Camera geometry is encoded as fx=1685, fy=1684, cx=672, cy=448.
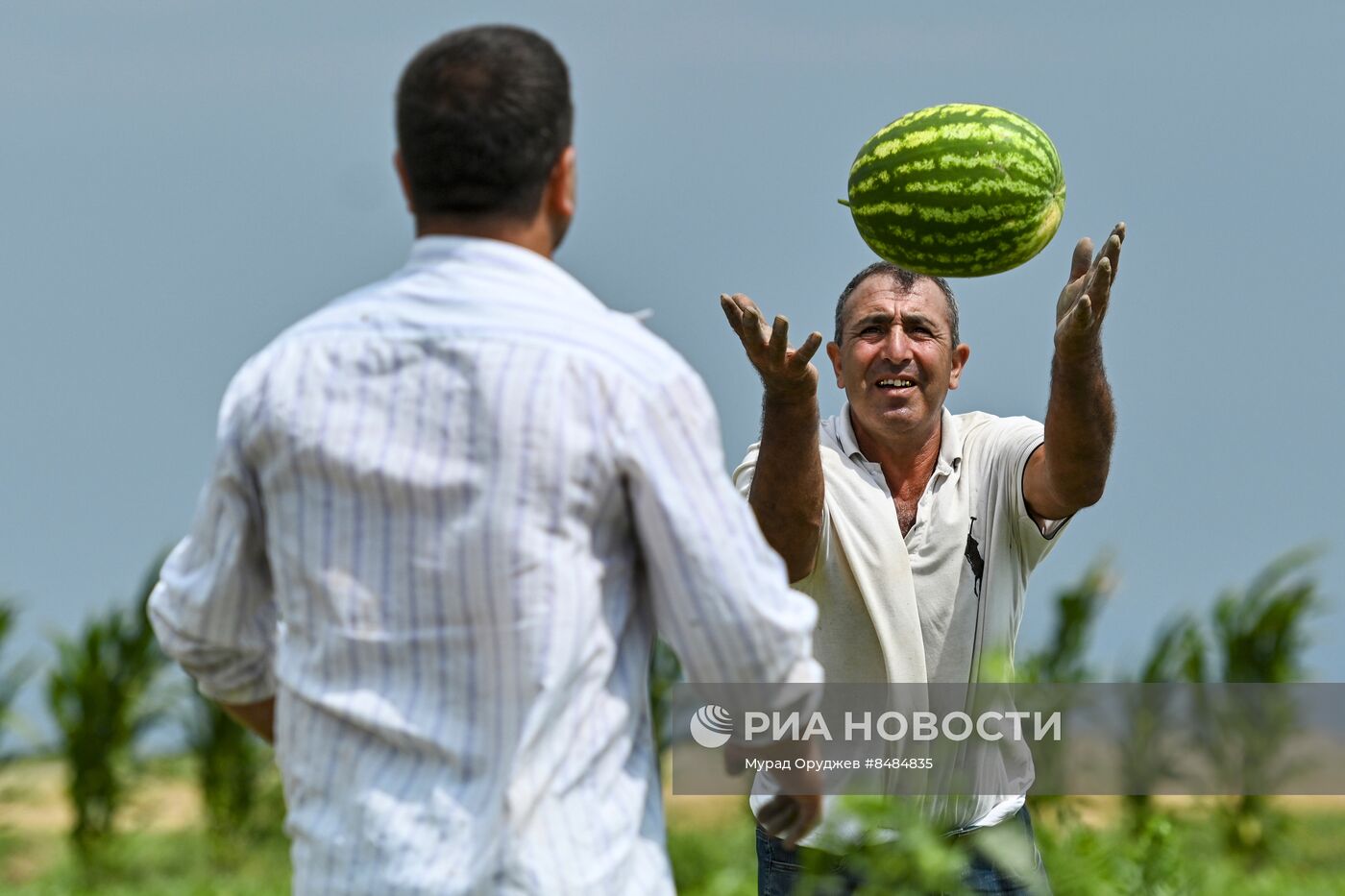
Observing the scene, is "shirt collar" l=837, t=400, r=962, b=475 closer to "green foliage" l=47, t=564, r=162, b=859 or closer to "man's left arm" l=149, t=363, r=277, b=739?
"man's left arm" l=149, t=363, r=277, b=739

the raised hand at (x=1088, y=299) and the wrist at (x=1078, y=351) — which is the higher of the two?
the raised hand at (x=1088, y=299)

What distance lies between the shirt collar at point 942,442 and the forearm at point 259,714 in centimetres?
234

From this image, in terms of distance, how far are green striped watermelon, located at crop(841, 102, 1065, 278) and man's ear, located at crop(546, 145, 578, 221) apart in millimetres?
1692

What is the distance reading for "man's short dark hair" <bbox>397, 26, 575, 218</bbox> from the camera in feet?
7.27

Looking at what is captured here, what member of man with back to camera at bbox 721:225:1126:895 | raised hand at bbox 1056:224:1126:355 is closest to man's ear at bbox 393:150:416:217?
man with back to camera at bbox 721:225:1126:895

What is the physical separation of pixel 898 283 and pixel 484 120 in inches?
102

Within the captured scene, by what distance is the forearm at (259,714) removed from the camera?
2.53 m

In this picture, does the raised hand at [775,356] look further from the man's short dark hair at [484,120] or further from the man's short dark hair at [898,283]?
the man's short dark hair at [484,120]

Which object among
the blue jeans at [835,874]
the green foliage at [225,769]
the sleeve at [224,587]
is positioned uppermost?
the sleeve at [224,587]

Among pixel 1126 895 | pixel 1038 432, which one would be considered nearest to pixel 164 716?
pixel 1038 432

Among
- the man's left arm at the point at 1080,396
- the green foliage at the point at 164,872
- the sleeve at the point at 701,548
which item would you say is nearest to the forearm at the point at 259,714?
the sleeve at the point at 701,548

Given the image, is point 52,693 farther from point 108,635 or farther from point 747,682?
point 747,682

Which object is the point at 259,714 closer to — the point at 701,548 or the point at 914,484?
the point at 701,548

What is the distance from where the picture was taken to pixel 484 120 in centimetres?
221
